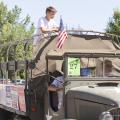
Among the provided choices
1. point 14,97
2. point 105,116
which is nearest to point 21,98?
point 14,97

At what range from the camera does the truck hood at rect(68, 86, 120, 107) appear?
7.72 m

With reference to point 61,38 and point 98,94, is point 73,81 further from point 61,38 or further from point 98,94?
point 61,38

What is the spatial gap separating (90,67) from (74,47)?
5.00ft

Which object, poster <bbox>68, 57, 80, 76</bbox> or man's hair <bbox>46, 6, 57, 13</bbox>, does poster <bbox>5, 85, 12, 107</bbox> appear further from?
poster <bbox>68, 57, 80, 76</bbox>

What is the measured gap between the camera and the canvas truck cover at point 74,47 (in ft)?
30.5

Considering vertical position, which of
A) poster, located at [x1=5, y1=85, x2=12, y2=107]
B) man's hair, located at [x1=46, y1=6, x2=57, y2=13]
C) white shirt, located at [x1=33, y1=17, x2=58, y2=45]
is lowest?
poster, located at [x1=5, y1=85, x2=12, y2=107]

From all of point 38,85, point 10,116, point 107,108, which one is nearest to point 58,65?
point 38,85

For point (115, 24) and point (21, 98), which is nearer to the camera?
point (21, 98)

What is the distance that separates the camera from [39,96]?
371 inches

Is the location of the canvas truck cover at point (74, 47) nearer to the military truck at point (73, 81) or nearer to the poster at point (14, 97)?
the military truck at point (73, 81)

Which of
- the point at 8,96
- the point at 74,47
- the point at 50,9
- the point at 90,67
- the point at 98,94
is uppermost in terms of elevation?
the point at 50,9

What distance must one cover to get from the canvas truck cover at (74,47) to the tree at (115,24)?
14809 mm

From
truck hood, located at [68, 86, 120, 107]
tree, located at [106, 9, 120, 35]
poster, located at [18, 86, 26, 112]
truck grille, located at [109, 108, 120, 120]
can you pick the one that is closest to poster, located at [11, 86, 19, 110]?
poster, located at [18, 86, 26, 112]

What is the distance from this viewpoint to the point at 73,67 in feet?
28.2
